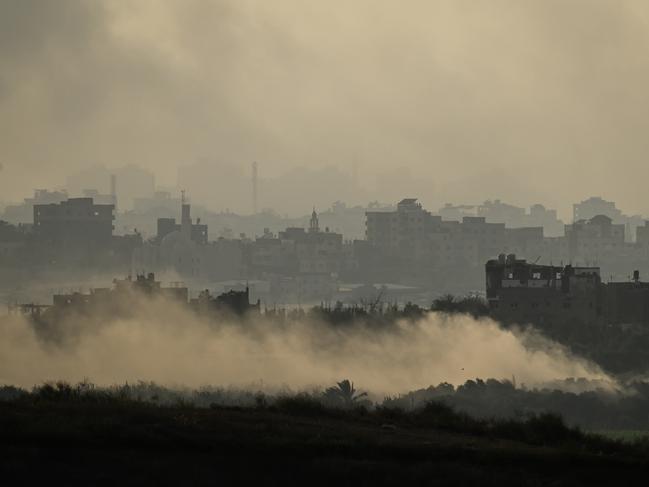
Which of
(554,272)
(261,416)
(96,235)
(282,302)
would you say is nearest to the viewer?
(261,416)

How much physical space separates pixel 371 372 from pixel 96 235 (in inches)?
4407

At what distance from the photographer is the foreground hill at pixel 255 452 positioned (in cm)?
2452

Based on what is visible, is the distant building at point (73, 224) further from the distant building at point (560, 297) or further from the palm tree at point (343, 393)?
the palm tree at point (343, 393)

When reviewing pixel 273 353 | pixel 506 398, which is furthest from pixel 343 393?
pixel 273 353

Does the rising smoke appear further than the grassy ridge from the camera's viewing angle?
Yes

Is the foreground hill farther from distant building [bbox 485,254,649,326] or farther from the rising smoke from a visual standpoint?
distant building [bbox 485,254,649,326]

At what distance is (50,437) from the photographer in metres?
25.2

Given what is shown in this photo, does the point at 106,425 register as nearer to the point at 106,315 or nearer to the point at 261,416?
the point at 261,416

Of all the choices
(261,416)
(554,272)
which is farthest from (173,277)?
(261,416)

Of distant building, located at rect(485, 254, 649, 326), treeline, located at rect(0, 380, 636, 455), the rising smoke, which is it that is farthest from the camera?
distant building, located at rect(485, 254, 649, 326)

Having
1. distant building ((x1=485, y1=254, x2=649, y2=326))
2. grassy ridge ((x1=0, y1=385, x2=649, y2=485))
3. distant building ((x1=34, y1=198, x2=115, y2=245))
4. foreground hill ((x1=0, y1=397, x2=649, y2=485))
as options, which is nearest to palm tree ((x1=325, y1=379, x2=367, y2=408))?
grassy ridge ((x1=0, y1=385, x2=649, y2=485))

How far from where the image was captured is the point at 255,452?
25594 mm

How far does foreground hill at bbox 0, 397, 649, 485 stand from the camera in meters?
24.5

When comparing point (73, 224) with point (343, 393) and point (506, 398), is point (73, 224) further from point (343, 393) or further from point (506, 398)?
point (343, 393)
